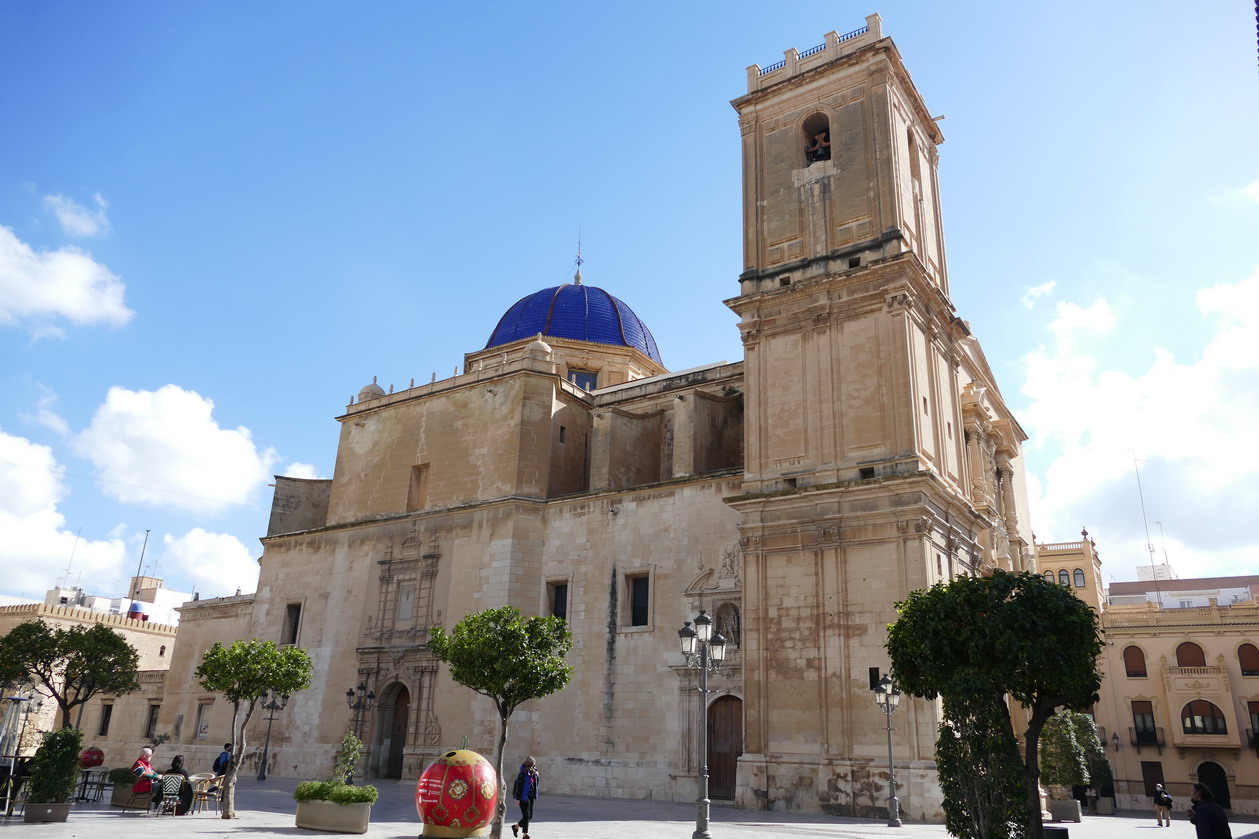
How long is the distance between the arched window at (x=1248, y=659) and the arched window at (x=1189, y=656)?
1291 mm

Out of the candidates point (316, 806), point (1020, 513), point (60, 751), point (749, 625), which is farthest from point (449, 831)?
point (1020, 513)

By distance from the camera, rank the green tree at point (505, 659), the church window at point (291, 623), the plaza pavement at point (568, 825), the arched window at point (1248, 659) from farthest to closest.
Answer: the arched window at point (1248, 659) < the church window at point (291, 623) < the green tree at point (505, 659) < the plaza pavement at point (568, 825)

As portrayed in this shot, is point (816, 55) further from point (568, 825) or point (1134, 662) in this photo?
point (1134, 662)

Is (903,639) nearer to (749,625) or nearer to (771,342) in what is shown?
(749,625)

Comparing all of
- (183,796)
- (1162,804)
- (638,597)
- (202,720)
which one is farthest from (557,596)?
(202,720)

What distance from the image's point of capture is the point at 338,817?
1384 cm

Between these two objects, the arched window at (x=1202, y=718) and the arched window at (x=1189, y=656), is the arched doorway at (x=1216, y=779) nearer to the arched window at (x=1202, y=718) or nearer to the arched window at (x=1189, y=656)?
the arched window at (x=1202, y=718)

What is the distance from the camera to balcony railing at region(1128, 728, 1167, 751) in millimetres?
37125

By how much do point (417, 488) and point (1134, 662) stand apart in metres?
30.7

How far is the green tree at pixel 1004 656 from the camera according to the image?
456 inches

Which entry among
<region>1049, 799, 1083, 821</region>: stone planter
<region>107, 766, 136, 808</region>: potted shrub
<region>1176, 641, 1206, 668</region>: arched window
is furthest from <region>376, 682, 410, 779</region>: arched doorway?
<region>1176, 641, 1206, 668</region>: arched window

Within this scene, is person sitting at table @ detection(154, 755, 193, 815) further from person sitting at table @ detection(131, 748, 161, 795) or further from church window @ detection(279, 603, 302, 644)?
church window @ detection(279, 603, 302, 644)

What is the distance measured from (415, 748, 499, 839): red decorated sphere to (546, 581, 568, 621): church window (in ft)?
43.0

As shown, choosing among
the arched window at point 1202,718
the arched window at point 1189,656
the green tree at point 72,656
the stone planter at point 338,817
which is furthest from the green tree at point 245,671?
the arched window at point 1189,656
